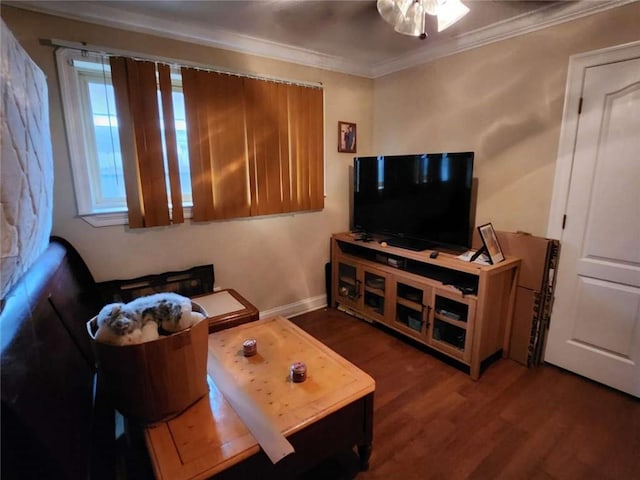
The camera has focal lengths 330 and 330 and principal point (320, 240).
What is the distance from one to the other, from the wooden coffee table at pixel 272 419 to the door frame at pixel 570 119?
1657mm

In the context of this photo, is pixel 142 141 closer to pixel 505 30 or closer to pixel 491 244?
pixel 491 244

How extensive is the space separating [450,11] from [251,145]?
155 cm

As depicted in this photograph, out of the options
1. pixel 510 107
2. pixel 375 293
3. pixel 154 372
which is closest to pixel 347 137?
A: pixel 510 107

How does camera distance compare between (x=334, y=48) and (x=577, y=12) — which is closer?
(x=577, y=12)

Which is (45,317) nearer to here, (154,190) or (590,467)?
(154,190)

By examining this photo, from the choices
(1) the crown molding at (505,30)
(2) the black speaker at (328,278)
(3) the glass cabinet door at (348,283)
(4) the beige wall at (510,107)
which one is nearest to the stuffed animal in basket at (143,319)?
(3) the glass cabinet door at (348,283)

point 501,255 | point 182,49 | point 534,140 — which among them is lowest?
point 501,255

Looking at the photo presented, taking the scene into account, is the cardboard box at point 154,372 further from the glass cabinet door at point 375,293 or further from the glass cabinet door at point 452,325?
the glass cabinet door at point 375,293

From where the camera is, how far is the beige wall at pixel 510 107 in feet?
6.38

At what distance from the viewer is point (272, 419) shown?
3.91 ft

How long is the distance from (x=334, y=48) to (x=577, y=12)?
156 cm

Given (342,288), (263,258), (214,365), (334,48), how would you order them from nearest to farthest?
(214,365)
(334,48)
(263,258)
(342,288)

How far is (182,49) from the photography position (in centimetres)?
221

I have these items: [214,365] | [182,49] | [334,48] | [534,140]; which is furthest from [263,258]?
[534,140]
